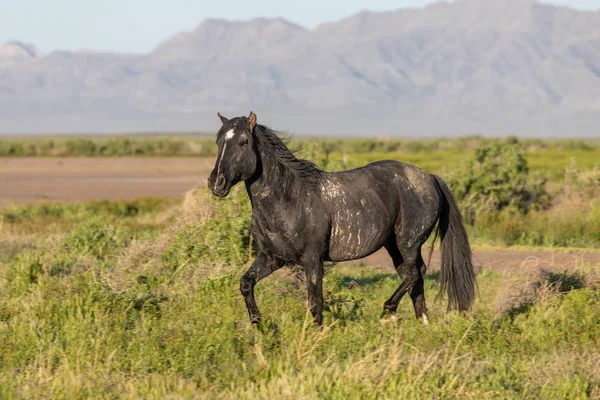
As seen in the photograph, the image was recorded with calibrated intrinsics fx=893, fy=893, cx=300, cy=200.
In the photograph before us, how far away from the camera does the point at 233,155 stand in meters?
7.90

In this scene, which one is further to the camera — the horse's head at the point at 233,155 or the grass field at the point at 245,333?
the horse's head at the point at 233,155

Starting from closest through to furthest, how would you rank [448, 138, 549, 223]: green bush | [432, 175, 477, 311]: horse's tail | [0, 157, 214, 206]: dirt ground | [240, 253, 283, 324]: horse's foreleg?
[240, 253, 283, 324]: horse's foreleg, [432, 175, 477, 311]: horse's tail, [448, 138, 549, 223]: green bush, [0, 157, 214, 206]: dirt ground

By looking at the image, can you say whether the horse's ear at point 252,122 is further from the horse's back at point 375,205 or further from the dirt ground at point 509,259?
the dirt ground at point 509,259

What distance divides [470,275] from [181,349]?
11.4 feet

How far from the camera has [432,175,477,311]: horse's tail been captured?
941cm

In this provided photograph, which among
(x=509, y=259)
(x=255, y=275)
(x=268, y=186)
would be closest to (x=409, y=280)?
(x=255, y=275)

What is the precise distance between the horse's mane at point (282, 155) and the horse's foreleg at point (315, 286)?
823 millimetres

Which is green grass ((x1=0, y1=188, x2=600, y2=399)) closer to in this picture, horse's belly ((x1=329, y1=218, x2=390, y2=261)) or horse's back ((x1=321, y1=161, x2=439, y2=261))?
horse's belly ((x1=329, y1=218, x2=390, y2=261))

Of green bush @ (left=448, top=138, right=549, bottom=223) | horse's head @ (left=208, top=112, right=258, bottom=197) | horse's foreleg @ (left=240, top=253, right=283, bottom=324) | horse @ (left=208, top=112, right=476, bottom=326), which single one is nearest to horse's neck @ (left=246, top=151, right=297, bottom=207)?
horse @ (left=208, top=112, right=476, bottom=326)

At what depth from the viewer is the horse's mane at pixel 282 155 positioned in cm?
827

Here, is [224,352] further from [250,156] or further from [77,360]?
[250,156]

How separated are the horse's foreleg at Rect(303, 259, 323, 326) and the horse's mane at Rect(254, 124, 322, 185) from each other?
2.70 feet

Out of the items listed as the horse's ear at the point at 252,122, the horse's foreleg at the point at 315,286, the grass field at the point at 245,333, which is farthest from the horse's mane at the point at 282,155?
the grass field at the point at 245,333

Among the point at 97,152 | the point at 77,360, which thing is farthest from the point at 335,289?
the point at 97,152
